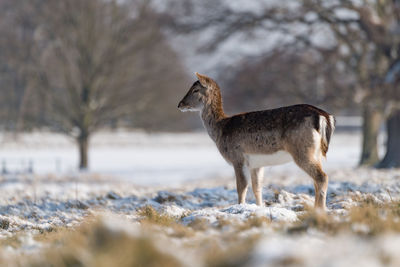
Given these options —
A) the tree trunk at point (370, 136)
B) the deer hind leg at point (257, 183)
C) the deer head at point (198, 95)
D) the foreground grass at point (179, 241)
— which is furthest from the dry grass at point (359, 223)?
the tree trunk at point (370, 136)

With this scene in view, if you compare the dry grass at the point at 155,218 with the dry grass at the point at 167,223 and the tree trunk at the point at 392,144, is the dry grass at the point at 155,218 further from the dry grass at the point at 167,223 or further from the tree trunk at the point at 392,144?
the tree trunk at the point at 392,144

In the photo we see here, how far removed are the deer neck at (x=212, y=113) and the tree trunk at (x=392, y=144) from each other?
9.68 m

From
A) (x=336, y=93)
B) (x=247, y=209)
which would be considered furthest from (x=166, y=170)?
(x=247, y=209)

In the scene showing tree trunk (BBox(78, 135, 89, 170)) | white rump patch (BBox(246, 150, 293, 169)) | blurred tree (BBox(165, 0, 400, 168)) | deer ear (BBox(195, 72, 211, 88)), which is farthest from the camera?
tree trunk (BBox(78, 135, 89, 170))

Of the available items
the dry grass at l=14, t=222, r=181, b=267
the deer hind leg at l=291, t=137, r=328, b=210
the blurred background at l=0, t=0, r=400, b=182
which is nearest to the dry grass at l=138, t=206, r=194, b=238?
the dry grass at l=14, t=222, r=181, b=267

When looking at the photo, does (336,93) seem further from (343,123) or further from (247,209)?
(343,123)

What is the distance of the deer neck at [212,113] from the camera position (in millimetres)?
7371

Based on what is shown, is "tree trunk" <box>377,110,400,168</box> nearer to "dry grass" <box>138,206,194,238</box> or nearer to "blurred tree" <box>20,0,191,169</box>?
"blurred tree" <box>20,0,191,169</box>

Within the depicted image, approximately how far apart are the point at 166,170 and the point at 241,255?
19650 millimetres

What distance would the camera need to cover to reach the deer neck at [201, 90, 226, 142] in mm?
7371

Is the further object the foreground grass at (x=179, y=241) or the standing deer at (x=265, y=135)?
the standing deer at (x=265, y=135)

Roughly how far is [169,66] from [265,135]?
49.7ft

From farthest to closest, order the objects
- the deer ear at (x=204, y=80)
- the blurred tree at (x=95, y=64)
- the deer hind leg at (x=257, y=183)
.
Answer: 1. the blurred tree at (x=95, y=64)
2. the deer ear at (x=204, y=80)
3. the deer hind leg at (x=257, y=183)

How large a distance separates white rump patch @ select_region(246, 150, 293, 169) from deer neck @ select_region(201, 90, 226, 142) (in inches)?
32.9
